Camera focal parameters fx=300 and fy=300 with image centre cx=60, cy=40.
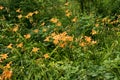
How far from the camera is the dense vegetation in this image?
3.27 metres

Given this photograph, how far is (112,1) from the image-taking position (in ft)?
15.1

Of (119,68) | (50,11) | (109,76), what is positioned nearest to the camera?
(109,76)

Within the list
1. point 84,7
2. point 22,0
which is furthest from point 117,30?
point 22,0

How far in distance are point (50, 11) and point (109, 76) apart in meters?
2.22

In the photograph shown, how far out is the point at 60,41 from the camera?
3.57 meters

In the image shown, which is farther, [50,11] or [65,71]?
[50,11]

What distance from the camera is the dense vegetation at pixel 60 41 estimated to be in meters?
3.27

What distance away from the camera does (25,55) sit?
3764 millimetres

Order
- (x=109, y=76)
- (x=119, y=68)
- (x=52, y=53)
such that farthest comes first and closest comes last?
(x=52, y=53)
(x=119, y=68)
(x=109, y=76)

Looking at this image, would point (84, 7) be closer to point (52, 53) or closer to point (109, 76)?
point (52, 53)

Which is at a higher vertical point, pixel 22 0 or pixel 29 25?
pixel 22 0

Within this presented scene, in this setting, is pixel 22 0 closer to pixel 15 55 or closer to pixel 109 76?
pixel 15 55

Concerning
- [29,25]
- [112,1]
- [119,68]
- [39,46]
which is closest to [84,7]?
[112,1]

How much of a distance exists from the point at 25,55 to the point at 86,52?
31.2 inches
